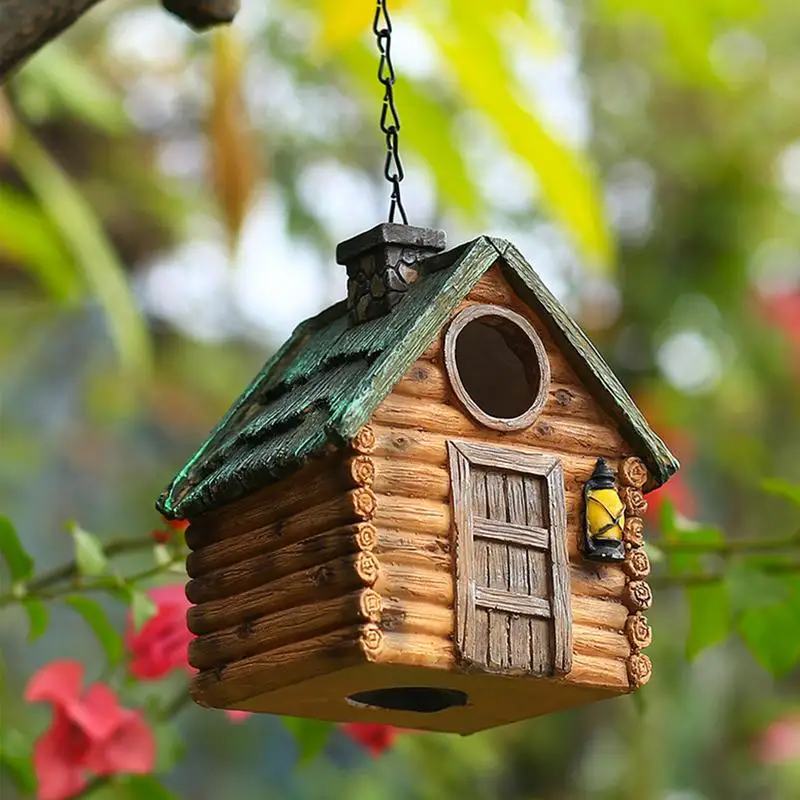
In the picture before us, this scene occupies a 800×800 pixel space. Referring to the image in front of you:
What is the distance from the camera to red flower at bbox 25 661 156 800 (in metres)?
1.74

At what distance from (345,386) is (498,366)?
0.26 meters

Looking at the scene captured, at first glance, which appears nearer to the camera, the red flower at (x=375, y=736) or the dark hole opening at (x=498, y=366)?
the dark hole opening at (x=498, y=366)

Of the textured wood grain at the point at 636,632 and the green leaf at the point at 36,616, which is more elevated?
the green leaf at the point at 36,616

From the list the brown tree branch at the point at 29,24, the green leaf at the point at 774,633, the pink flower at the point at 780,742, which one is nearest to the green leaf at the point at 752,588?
the green leaf at the point at 774,633

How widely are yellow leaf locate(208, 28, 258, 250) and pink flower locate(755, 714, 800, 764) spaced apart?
220cm

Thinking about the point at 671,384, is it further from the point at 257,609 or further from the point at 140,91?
the point at 257,609

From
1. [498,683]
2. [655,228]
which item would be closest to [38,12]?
[498,683]

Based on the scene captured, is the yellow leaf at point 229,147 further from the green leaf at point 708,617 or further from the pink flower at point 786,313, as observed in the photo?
the pink flower at point 786,313

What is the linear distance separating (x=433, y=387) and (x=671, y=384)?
289 centimetres

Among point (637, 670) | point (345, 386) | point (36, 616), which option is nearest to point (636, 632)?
point (637, 670)

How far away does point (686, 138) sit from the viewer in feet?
13.9

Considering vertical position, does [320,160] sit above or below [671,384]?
above

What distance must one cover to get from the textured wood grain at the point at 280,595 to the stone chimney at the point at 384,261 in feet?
0.86

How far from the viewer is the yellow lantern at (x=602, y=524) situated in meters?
→ 1.38
